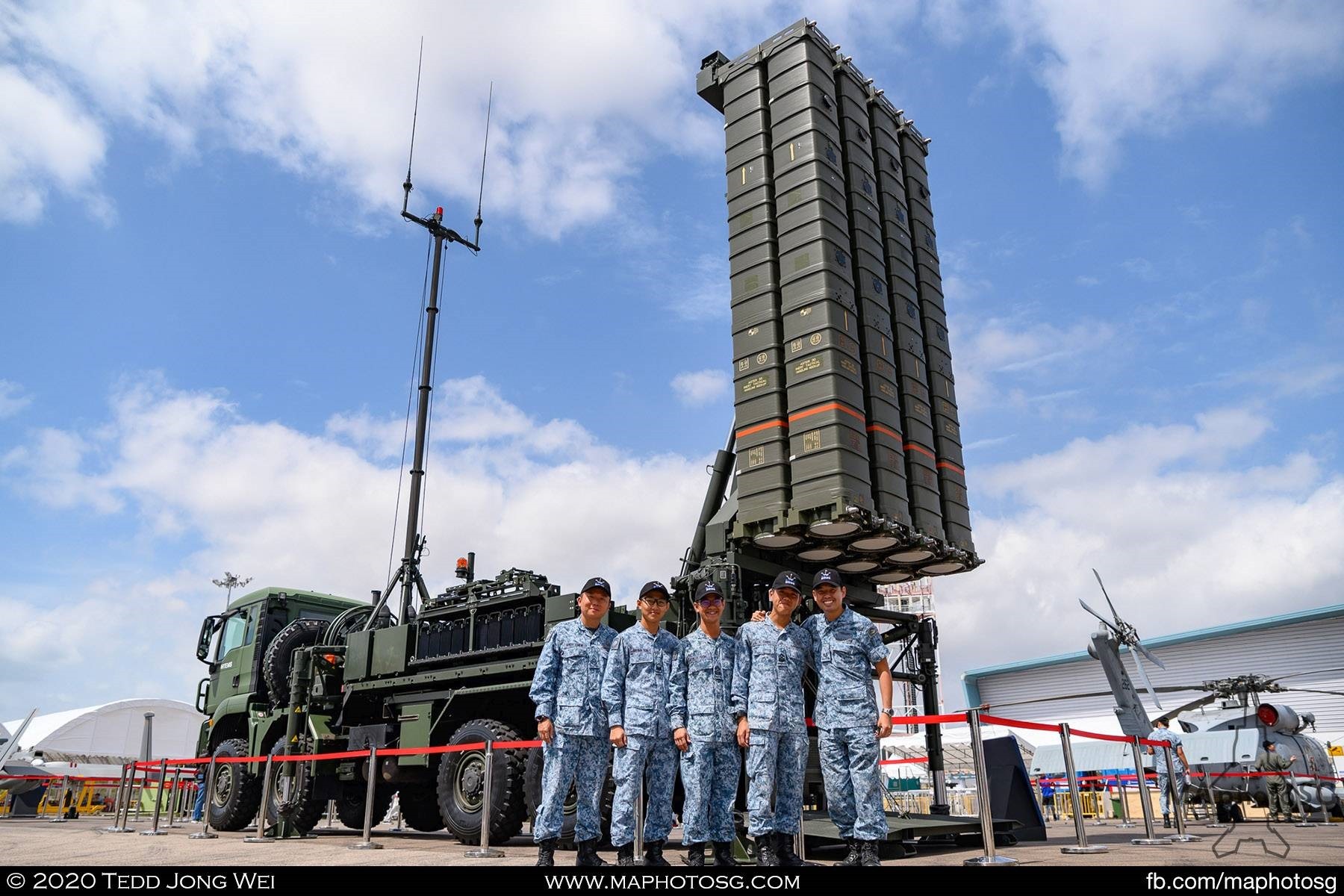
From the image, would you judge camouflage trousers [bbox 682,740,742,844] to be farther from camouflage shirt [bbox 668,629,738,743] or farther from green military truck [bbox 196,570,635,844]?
green military truck [bbox 196,570,635,844]

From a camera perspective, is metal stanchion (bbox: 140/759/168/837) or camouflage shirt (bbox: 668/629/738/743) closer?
camouflage shirt (bbox: 668/629/738/743)

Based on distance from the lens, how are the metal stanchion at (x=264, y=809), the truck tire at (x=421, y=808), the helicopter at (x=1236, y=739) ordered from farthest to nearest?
the helicopter at (x=1236, y=739) < the truck tire at (x=421, y=808) < the metal stanchion at (x=264, y=809)

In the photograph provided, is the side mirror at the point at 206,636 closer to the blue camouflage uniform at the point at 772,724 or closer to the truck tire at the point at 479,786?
the truck tire at the point at 479,786

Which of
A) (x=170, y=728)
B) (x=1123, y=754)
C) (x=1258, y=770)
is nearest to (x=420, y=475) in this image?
(x=1258, y=770)

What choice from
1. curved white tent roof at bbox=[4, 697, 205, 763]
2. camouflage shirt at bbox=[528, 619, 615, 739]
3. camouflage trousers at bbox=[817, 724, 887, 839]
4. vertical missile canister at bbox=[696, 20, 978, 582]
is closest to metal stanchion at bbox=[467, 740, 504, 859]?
camouflage shirt at bbox=[528, 619, 615, 739]

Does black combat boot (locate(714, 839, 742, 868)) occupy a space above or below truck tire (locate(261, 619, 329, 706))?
below

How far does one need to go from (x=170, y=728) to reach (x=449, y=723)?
34.6m

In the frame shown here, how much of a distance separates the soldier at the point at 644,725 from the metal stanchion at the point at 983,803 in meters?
1.76

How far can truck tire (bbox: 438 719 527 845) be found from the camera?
311 inches

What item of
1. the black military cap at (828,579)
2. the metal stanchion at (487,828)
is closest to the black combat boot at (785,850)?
the black military cap at (828,579)

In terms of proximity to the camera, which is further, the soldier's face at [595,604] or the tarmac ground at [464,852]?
the tarmac ground at [464,852]

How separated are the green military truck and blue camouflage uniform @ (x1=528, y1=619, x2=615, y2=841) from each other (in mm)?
3062

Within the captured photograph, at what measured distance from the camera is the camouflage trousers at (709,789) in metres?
4.61
